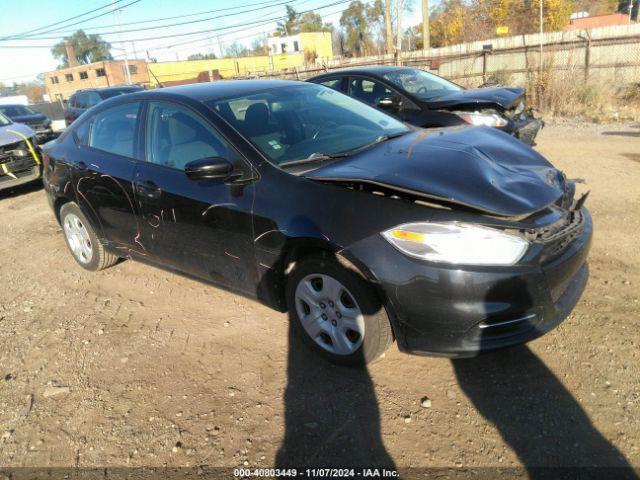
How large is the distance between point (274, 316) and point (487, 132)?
215 centimetres

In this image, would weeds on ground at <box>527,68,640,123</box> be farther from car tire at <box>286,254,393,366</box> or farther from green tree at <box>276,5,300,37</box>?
green tree at <box>276,5,300,37</box>

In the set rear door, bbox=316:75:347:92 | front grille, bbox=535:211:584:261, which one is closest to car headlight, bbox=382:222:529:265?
front grille, bbox=535:211:584:261

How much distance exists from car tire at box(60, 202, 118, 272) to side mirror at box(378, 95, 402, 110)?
4.11m

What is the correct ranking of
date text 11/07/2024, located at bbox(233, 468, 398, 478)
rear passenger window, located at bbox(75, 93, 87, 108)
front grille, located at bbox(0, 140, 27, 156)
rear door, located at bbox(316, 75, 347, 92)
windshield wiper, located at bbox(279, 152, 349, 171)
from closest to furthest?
date text 11/07/2024, located at bbox(233, 468, 398, 478), windshield wiper, located at bbox(279, 152, 349, 171), rear door, located at bbox(316, 75, 347, 92), front grille, located at bbox(0, 140, 27, 156), rear passenger window, located at bbox(75, 93, 87, 108)

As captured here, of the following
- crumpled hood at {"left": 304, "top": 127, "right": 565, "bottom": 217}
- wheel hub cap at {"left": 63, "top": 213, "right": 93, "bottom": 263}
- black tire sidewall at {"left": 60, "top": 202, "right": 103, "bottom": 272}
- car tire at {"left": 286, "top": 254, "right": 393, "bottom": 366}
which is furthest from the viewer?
wheel hub cap at {"left": 63, "top": 213, "right": 93, "bottom": 263}

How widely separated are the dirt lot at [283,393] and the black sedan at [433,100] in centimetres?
297

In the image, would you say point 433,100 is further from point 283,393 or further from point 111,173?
point 283,393

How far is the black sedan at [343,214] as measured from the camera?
239 centimetres

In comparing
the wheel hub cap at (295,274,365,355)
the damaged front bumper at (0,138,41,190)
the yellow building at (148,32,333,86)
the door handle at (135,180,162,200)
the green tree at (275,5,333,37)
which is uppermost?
the green tree at (275,5,333,37)

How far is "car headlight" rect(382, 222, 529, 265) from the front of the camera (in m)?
2.34

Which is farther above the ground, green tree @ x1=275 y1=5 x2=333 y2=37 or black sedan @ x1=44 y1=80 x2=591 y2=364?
green tree @ x1=275 y1=5 x2=333 y2=37

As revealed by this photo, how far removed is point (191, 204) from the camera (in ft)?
10.9

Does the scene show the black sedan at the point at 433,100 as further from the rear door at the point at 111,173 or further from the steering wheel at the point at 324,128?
the rear door at the point at 111,173

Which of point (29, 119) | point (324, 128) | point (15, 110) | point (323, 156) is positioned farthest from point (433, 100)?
point (15, 110)
